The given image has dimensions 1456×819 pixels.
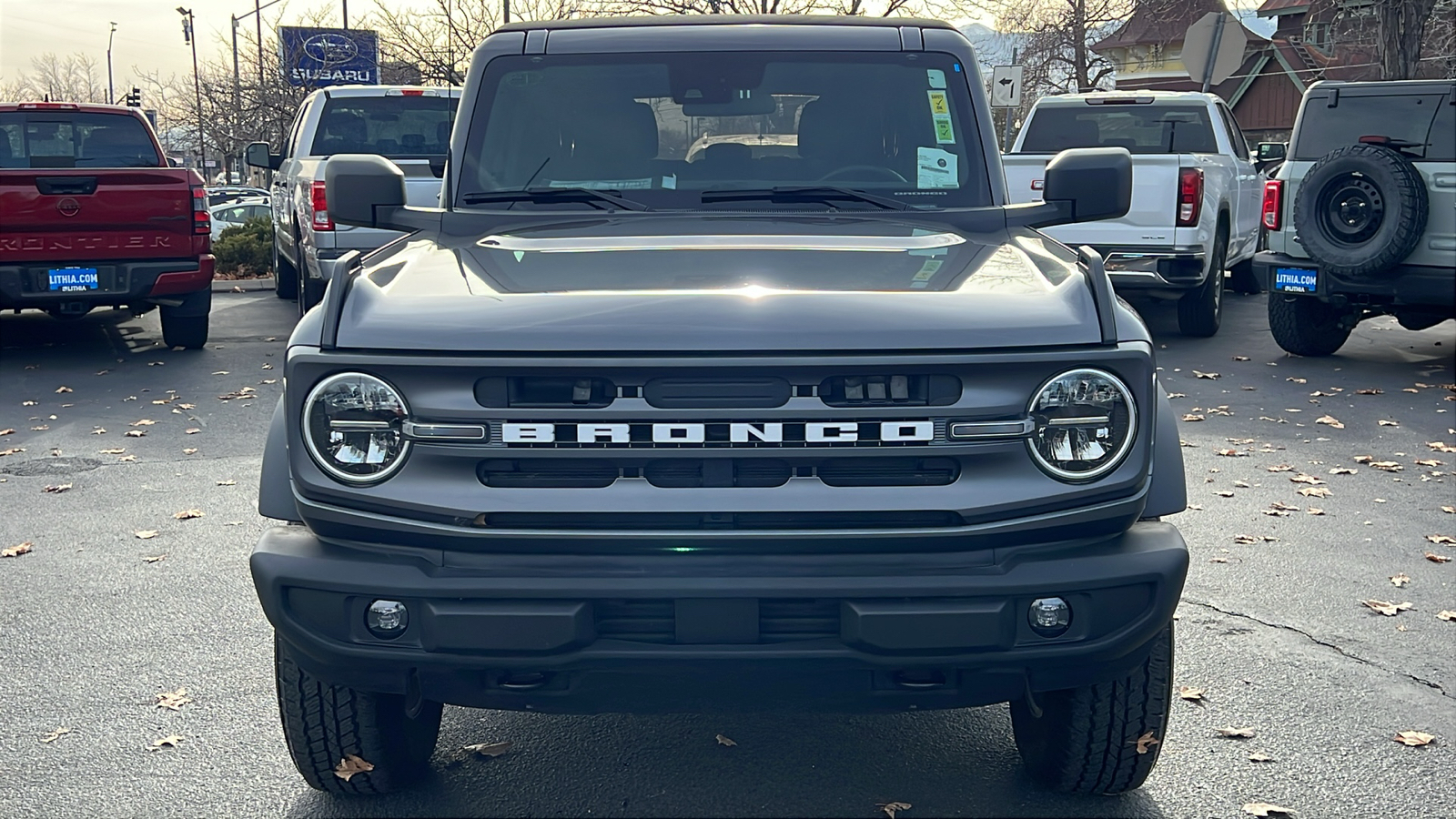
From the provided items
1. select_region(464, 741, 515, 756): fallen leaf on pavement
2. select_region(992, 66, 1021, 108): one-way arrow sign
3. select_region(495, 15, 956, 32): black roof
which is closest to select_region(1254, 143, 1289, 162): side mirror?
select_region(992, 66, 1021, 108): one-way arrow sign

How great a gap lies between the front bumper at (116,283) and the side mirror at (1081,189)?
8595 millimetres

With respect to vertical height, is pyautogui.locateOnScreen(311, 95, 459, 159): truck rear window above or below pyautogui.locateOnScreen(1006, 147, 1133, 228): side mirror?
below

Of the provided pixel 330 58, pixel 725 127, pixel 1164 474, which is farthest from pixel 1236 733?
pixel 330 58

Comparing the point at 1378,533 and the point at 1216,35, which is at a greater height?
the point at 1216,35

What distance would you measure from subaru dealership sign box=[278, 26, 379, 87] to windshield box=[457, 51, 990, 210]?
25424mm

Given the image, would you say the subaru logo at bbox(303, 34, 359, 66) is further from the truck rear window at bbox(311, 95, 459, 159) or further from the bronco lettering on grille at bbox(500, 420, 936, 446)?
the bronco lettering on grille at bbox(500, 420, 936, 446)

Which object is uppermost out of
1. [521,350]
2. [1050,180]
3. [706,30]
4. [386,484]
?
[706,30]

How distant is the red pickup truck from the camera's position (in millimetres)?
10430

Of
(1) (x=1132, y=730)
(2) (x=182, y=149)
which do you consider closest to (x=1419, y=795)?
(1) (x=1132, y=730)

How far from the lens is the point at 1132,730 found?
3232 millimetres

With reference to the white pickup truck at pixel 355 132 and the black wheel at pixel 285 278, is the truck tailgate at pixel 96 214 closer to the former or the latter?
the white pickup truck at pixel 355 132

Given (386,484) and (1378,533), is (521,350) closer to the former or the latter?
(386,484)

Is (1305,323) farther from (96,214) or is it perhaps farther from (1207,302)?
(96,214)

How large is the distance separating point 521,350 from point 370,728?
1085 millimetres
